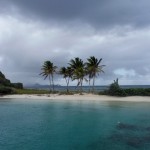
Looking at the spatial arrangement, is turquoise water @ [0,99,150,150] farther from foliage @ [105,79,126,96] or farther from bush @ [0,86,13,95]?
bush @ [0,86,13,95]

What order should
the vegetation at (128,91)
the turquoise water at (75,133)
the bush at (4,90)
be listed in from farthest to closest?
the bush at (4,90), the vegetation at (128,91), the turquoise water at (75,133)

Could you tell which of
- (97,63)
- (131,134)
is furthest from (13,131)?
(97,63)

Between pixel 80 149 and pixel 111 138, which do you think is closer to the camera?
pixel 80 149

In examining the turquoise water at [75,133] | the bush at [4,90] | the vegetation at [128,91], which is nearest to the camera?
the turquoise water at [75,133]

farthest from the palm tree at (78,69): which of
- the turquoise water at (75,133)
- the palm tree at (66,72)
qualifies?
the turquoise water at (75,133)

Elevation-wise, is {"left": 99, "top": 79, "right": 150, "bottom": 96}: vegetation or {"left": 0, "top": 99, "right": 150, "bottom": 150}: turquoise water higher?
{"left": 99, "top": 79, "right": 150, "bottom": 96}: vegetation

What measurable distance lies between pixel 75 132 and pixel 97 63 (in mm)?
56366

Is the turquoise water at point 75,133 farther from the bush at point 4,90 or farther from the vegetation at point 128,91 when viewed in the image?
the bush at point 4,90

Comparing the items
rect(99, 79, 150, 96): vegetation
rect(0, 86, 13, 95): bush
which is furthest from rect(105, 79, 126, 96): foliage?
rect(0, 86, 13, 95): bush

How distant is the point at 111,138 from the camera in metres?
28.8

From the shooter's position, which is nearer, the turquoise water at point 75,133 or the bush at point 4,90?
the turquoise water at point 75,133

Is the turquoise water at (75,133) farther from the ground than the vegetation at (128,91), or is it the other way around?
the vegetation at (128,91)

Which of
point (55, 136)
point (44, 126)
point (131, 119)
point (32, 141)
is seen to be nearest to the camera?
point (32, 141)

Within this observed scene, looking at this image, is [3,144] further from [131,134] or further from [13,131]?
[131,134]
